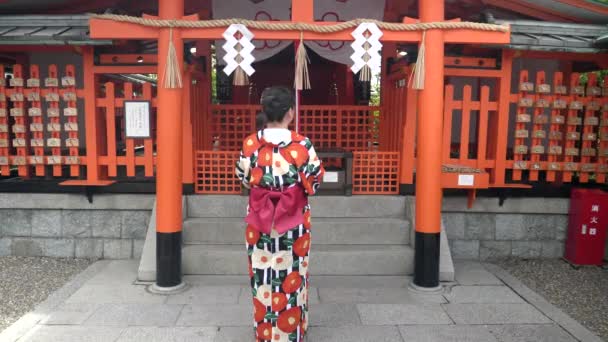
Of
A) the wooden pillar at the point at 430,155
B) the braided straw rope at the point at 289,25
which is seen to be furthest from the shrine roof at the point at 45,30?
the wooden pillar at the point at 430,155

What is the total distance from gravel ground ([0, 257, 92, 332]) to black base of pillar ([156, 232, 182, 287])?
1.25 metres

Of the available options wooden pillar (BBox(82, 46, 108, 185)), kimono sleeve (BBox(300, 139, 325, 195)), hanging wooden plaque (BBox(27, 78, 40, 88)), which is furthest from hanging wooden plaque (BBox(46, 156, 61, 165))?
kimono sleeve (BBox(300, 139, 325, 195))

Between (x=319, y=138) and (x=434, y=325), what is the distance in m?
3.72

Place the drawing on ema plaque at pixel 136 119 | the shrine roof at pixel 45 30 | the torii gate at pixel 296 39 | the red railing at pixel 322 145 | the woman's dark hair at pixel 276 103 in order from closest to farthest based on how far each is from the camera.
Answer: the woman's dark hair at pixel 276 103, the torii gate at pixel 296 39, the shrine roof at pixel 45 30, the drawing on ema plaque at pixel 136 119, the red railing at pixel 322 145

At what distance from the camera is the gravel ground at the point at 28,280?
4.51 m

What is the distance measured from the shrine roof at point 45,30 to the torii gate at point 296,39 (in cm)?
68

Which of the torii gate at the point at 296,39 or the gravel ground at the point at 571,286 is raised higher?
the torii gate at the point at 296,39

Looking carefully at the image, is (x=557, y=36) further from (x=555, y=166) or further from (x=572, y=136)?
(x=555, y=166)

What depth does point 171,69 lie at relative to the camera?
14.8ft

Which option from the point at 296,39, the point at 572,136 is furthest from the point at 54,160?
the point at 572,136

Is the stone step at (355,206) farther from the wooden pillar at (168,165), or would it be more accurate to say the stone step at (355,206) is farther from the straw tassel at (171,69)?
the straw tassel at (171,69)

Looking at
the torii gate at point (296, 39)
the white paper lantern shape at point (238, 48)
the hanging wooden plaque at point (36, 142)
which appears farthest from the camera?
the hanging wooden plaque at point (36, 142)

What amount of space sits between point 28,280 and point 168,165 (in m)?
2.29

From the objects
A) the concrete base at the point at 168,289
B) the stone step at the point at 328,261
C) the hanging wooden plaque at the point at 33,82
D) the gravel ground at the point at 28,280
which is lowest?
the gravel ground at the point at 28,280
